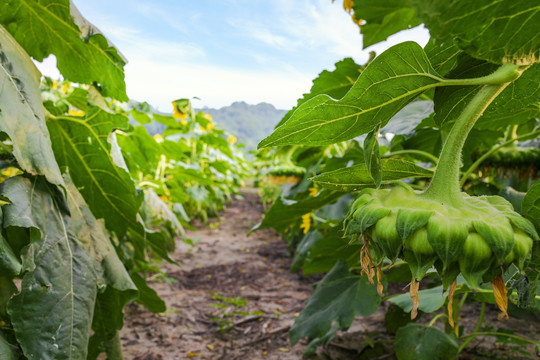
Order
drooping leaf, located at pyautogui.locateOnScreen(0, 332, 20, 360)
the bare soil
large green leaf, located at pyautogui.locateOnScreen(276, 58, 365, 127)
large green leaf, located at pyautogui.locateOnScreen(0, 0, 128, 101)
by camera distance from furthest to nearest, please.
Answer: the bare soil → large green leaf, located at pyautogui.locateOnScreen(276, 58, 365, 127) → large green leaf, located at pyautogui.locateOnScreen(0, 0, 128, 101) → drooping leaf, located at pyautogui.locateOnScreen(0, 332, 20, 360)

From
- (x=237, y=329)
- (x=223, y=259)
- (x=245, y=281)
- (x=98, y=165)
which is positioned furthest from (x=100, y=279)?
(x=223, y=259)

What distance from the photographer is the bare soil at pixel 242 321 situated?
1.99 m

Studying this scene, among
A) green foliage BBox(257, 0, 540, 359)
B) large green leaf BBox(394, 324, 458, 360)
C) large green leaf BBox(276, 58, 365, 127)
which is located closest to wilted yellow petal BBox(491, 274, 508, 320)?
green foliage BBox(257, 0, 540, 359)

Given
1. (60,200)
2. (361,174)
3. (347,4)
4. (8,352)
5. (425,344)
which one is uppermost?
(347,4)

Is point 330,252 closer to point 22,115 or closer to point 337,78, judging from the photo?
point 337,78

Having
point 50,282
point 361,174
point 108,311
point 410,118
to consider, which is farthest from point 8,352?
point 410,118

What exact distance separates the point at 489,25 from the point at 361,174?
0.25 m

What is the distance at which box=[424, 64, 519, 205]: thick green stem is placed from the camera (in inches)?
19.0

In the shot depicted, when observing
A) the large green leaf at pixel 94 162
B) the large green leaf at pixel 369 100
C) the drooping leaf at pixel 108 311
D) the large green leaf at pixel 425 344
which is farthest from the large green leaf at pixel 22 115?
the large green leaf at pixel 425 344

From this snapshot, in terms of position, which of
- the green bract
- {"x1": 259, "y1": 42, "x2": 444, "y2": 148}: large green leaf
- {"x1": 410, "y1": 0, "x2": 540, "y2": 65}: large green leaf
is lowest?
the green bract

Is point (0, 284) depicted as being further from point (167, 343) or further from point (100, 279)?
point (167, 343)

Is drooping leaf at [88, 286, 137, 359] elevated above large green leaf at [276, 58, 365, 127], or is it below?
below

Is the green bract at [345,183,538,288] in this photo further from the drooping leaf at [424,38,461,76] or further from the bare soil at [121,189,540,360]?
the bare soil at [121,189,540,360]

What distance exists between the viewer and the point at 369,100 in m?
0.52
